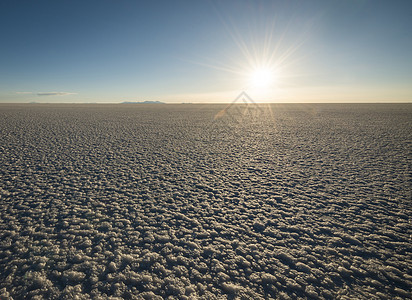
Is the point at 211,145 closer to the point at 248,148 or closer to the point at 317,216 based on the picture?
the point at 248,148

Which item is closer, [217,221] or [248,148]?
[217,221]

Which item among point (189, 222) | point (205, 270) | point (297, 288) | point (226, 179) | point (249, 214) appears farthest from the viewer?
point (226, 179)

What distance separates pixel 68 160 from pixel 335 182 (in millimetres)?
6482

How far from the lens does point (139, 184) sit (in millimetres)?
4027

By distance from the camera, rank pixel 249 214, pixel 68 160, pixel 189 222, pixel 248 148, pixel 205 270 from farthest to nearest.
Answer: pixel 248 148
pixel 68 160
pixel 249 214
pixel 189 222
pixel 205 270

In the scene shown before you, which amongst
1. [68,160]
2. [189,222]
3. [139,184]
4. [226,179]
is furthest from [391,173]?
[68,160]

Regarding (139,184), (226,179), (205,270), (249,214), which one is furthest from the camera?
(226,179)

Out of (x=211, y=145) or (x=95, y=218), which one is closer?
(x=95, y=218)

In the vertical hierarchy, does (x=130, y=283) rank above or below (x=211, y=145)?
below

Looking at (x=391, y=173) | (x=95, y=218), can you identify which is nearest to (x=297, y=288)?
(x=95, y=218)

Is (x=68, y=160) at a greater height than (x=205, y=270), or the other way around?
(x=68, y=160)

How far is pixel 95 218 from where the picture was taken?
2.83 meters

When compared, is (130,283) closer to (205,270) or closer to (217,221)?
(205,270)

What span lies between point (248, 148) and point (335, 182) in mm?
3340
